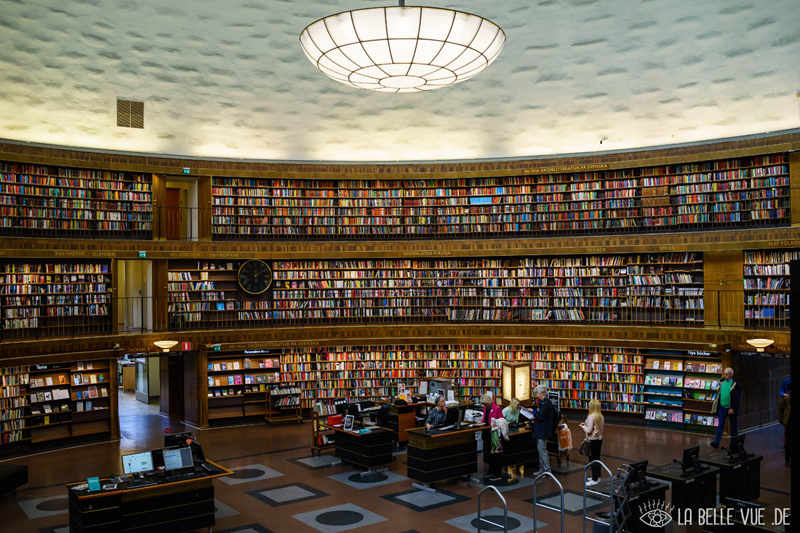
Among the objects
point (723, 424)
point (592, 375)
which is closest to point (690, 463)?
point (723, 424)

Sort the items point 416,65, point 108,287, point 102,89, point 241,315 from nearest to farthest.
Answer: point 416,65
point 102,89
point 108,287
point 241,315

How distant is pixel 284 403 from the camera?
48.5 feet

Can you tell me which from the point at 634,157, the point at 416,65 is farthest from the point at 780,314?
the point at 416,65

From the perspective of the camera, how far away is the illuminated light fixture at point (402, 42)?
5.79m

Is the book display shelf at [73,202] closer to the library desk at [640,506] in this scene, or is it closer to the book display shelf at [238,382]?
the book display shelf at [238,382]

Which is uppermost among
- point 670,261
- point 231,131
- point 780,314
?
point 231,131

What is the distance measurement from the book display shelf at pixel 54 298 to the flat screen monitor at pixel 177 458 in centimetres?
631

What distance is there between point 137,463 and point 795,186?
1286cm

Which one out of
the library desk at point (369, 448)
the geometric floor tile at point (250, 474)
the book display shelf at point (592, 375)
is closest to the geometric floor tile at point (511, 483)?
the library desk at point (369, 448)

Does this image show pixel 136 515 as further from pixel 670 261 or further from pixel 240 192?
pixel 670 261

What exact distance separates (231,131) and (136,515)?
9.39 m

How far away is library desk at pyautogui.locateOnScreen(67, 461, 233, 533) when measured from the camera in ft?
24.3

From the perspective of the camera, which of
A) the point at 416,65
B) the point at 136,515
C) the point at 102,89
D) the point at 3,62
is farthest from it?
the point at 102,89

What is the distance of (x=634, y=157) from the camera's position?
1444 cm
